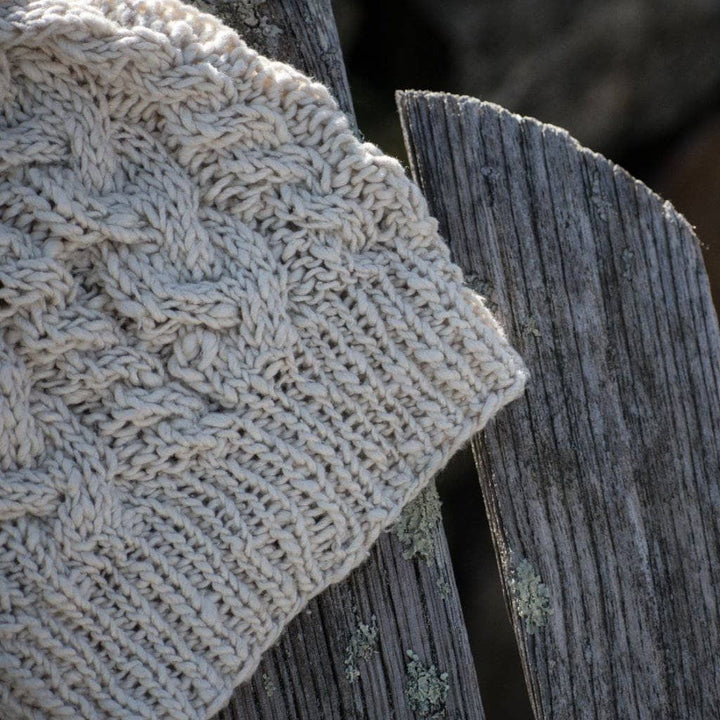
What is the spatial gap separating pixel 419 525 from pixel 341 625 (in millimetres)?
180

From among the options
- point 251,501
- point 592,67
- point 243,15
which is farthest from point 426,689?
point 592,67

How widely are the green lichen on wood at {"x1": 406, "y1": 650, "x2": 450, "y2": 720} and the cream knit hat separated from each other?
24 centimetres

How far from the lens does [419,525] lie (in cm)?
117

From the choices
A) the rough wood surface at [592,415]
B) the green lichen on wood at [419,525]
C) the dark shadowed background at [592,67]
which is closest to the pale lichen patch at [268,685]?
Result: the green lichen on wood at [419,525]

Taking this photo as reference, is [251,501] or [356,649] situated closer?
[251,501]

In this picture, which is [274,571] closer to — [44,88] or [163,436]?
[163,436]

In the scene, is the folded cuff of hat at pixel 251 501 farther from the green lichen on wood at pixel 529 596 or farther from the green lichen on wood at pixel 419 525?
the green lichen on wood at pixel 529 596

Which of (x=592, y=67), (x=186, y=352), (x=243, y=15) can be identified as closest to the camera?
(x=186, y=352)

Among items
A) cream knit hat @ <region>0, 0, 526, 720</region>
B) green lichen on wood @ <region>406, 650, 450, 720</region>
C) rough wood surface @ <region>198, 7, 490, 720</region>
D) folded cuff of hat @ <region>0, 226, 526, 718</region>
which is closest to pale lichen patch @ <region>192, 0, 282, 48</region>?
rough wood surface @ <region>198, 7, 490, 720</region>

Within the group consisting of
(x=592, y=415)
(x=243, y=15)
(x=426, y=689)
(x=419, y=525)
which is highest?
(x=243, y=15)

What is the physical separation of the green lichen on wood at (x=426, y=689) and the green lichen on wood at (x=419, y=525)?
5.8 inches

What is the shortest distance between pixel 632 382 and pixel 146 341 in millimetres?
719

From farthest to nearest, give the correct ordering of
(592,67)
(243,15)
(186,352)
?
(592,67), (243,15), (186,352)

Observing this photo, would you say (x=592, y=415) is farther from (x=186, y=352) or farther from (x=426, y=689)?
A: (x=186, y=352)
